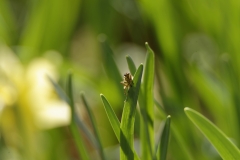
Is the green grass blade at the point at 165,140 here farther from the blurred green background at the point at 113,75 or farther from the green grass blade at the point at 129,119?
the blurred green background at the point at 113,75

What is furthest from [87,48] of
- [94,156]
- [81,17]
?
[94,156]

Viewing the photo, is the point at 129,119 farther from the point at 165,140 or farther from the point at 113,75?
the point at 113,75

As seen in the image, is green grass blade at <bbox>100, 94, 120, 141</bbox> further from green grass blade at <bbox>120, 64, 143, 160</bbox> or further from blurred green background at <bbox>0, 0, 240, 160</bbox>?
blurred green background at <bbox>0, 0, 240, 160</bbox>

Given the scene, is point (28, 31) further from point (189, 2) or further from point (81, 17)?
point (81, 17)

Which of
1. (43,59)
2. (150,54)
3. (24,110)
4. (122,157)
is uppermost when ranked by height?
(43,59)

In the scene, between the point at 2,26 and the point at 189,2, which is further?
the point at 2,26

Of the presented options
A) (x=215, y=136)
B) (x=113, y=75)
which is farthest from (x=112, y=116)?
(x=113, y=75)
